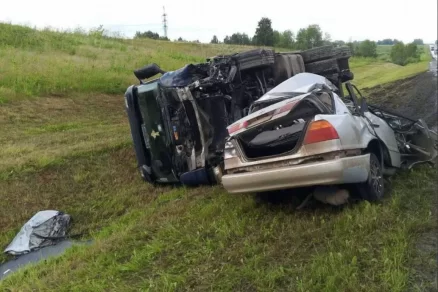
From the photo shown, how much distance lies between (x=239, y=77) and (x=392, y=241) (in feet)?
13.4

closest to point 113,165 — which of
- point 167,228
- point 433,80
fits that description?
point 167,228

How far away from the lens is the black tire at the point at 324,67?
9.23m

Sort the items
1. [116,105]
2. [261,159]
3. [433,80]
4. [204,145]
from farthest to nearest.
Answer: [116,105], [433,80], [204,145], [261,159]

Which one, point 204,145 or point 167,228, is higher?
point 204,145

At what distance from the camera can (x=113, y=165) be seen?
937cm

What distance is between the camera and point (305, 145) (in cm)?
476

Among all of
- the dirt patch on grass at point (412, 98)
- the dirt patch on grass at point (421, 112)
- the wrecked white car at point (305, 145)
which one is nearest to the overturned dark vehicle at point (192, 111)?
the wrecked white car at point (305, 145)

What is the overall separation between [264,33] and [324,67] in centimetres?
4296

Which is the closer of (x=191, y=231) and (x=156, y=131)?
(x=191, y=231)

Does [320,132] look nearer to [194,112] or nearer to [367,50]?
[194,112]

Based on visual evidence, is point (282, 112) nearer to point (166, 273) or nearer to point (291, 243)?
point (291, 243)

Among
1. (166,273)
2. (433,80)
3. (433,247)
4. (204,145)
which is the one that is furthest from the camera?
(433,80)

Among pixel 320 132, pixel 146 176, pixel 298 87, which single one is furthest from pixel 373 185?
pixel 146 176

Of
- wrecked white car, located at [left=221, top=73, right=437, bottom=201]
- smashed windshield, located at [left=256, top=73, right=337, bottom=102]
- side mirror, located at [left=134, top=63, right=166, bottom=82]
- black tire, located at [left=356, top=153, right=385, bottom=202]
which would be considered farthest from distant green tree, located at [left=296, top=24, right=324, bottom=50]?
black tire, located at [left=356, top=153, right=385, bottom=202]
